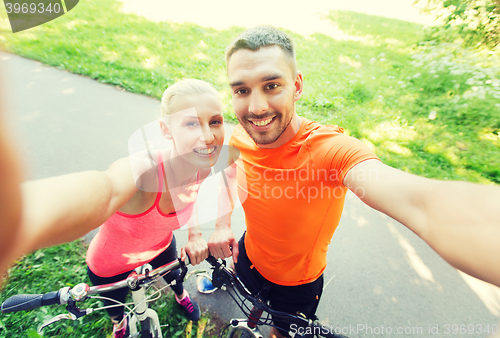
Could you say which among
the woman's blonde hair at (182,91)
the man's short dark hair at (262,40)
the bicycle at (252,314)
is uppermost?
the man's short dark hair at (262,40)

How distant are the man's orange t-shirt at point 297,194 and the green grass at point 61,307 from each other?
1.36 metres

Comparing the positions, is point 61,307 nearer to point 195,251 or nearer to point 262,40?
point 195,251

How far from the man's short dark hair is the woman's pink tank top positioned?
0.98m

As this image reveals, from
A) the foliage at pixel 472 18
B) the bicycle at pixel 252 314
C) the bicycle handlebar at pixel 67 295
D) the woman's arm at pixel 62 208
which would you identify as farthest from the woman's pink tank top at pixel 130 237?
the foliage at pixel 472 18

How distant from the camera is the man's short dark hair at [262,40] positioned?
1.53 m

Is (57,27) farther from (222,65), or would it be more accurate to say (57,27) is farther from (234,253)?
(234,253)

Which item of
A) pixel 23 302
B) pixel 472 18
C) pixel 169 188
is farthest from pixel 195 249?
pixel 472 18

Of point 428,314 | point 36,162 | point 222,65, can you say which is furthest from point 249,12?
point 428,314

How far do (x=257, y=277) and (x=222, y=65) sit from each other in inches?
242

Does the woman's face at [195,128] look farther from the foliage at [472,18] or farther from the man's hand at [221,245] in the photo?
the foliage at [472,18]

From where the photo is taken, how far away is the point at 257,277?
2.05 m

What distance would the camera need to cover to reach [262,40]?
153 cm

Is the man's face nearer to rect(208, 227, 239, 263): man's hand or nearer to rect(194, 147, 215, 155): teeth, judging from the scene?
rect(194, 147, 215, 155): teeth

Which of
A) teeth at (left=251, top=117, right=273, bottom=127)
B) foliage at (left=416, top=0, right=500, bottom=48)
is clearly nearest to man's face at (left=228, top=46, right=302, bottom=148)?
teeth at (left=251, top=117, right=273, bottom=127)
